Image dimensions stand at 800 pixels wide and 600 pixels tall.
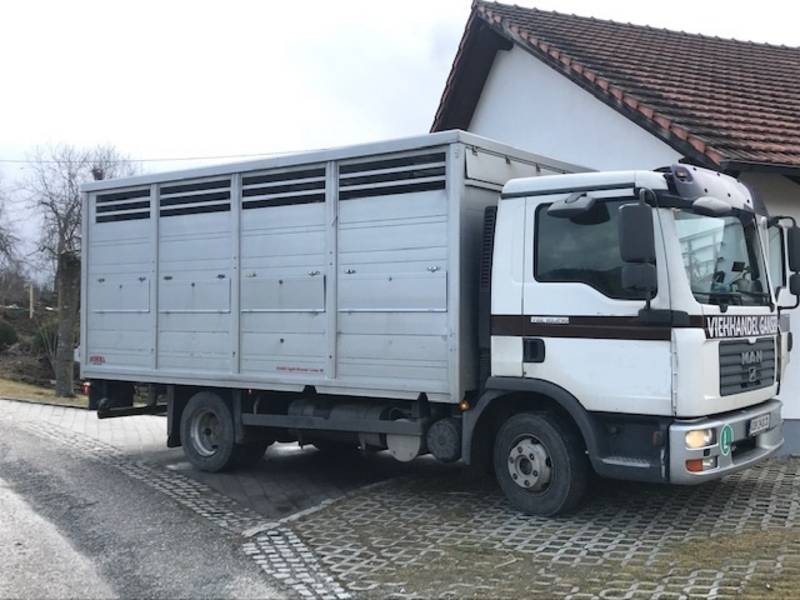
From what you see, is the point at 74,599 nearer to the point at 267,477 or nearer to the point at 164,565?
the point at 164,565

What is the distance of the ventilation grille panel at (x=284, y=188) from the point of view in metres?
7.82

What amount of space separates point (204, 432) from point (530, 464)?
4012 mm

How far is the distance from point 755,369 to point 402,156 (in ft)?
11.0

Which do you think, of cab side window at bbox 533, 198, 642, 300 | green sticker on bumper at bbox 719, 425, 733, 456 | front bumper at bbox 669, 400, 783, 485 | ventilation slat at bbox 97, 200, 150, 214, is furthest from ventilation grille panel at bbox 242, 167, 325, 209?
green sticker on bumper at bbox 719, 425, 733, 456

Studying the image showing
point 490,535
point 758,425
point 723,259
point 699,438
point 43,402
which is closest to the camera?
point 699,438

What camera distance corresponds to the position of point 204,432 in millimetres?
9148

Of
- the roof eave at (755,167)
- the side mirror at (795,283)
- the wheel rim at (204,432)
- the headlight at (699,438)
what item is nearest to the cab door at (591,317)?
the headlight at (699,438)

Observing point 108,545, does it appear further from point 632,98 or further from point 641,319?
point 632,98

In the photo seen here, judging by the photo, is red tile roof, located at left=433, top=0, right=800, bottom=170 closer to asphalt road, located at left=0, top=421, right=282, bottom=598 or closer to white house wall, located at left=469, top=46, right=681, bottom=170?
white house wall, located at left=469, top=46, right=681, bottom=170

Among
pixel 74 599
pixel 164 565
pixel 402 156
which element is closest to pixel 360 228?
pixel 402 156

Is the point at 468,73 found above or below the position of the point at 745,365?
above

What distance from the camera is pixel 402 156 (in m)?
7.19

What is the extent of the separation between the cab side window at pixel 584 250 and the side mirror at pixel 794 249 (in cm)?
216

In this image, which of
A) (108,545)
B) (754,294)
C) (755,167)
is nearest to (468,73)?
(755,167)
